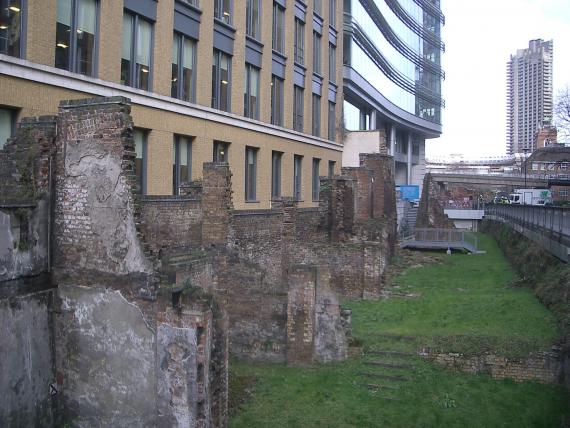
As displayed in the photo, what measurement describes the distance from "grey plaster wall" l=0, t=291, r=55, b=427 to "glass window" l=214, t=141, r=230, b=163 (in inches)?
568

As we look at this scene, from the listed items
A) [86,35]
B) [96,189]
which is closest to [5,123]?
[86,35]

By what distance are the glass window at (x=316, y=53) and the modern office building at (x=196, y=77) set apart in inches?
2.3

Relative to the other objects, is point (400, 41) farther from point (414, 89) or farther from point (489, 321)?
point (489, 321)

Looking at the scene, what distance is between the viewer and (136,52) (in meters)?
18.0

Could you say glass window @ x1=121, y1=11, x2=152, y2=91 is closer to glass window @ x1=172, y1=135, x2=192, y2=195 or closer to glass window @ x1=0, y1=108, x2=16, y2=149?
Answer: glass window @ x1=172, y1=135, x2=192, y2=195

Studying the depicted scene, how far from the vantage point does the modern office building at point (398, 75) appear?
132 ft

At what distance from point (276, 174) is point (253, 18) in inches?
295

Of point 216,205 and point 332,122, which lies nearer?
point 216,205

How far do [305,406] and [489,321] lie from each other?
19.9ft

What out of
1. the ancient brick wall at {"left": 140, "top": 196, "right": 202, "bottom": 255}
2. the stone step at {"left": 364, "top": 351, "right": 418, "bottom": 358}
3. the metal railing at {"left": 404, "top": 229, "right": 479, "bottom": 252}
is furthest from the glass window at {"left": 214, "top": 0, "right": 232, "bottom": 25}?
the metal railing at {"left": 404, "top": 229, "right": 479, "bottom": 252}

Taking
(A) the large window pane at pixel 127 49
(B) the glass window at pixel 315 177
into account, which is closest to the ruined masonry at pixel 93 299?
(A) the large window pane at pixel 127 49

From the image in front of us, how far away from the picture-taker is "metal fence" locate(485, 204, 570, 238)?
56.1ft

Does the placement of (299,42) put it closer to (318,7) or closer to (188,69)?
(318,7)

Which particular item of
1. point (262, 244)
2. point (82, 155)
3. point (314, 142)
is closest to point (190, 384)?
point (82, 155)
